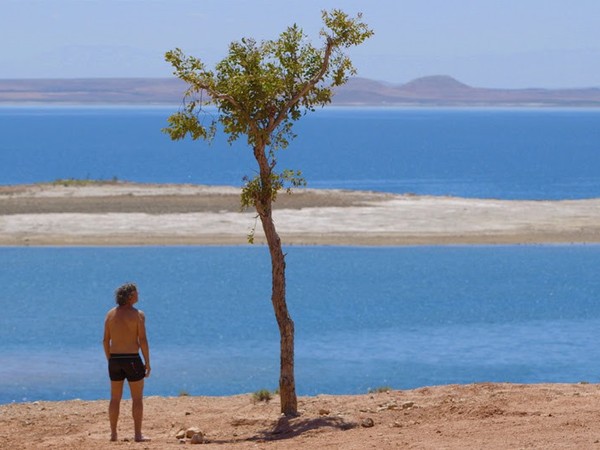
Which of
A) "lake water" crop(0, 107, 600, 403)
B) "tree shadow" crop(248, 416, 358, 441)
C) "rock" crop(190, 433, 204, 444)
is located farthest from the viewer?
"lake water" crop(0, 107, 600, 403)

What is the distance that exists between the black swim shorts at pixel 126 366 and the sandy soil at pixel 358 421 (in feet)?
2.30

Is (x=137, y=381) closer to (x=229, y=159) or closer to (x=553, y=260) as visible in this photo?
(x=553, y=260)

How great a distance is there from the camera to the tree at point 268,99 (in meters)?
14.9

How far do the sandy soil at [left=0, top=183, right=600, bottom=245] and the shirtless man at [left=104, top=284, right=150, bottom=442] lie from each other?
3043 cm

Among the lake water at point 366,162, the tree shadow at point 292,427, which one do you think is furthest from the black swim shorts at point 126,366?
the lake water at point 366,162

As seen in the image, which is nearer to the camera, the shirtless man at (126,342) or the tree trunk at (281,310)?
the shirtless man at (126,342)

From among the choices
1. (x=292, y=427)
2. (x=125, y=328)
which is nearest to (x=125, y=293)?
(x=125, y=328)

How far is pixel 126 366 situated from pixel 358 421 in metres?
2.72

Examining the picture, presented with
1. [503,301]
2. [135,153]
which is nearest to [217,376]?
[503,301]

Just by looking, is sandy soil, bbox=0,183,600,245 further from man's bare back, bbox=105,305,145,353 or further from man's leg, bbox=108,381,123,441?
man's bare back, bbox=105,305,145,353

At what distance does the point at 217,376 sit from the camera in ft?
77.4

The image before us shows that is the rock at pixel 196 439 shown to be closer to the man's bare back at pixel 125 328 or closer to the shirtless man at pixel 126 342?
the shirtless man at pixel 126 342

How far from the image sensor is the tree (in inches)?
588


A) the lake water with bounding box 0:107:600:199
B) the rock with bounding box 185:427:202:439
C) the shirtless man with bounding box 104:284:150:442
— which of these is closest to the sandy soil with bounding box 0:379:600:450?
the rock with bounding box 185:427:202:439
